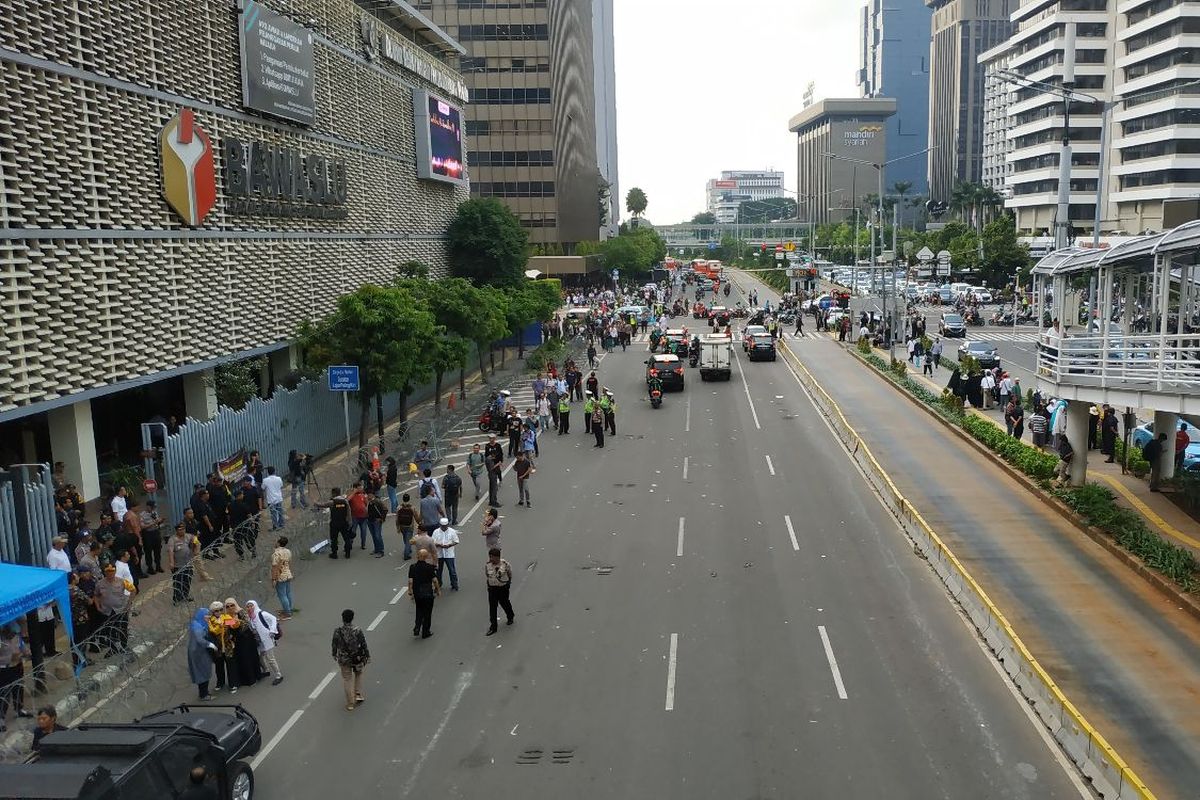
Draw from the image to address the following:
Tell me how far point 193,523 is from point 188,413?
869 cm

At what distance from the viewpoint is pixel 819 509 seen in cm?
2192

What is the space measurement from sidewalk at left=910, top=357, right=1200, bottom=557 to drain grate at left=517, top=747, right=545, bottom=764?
13208 mm

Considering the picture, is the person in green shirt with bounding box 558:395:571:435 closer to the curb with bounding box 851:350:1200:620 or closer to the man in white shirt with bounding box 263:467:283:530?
the curb with bounding box 851:350:1200:620

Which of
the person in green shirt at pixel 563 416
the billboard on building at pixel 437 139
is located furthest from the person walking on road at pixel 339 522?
the billboard on building at pixel 437 139

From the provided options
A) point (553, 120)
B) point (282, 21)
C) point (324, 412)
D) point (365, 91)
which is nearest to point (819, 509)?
point (324, 412)

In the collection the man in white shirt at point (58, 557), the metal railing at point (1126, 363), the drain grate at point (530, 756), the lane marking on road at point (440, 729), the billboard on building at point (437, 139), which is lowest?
the lane marking on road at point (440, 729)

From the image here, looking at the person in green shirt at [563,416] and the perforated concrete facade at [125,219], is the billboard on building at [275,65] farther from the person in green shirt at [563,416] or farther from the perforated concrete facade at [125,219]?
the person in green shirt at [563,416]

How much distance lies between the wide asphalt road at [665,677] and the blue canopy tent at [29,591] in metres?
2.74

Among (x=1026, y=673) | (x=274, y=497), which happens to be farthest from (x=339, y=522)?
(x=1026, y=673)

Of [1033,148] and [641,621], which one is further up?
[1033,148]

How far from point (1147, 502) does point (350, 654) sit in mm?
17654

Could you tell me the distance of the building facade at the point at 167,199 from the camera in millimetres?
18703

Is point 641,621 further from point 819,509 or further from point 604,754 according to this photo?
point 819,509

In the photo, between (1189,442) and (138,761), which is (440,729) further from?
(1189,442)
